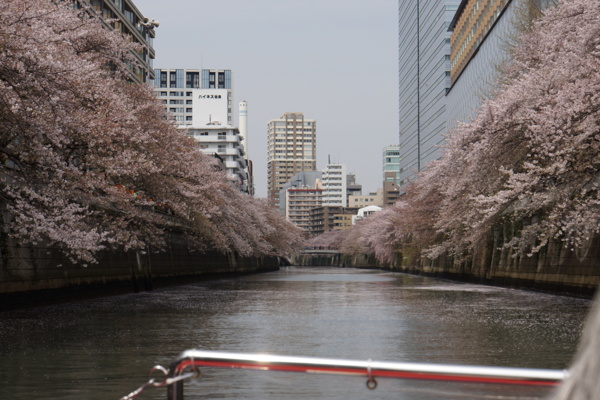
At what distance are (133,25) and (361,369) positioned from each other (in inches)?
3120

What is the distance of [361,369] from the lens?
352 cm

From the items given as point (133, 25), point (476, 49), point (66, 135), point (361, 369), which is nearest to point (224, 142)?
point (476, 49)

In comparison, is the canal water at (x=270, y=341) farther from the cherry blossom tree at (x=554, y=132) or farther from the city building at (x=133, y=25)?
the city building at (x=133, y=25)

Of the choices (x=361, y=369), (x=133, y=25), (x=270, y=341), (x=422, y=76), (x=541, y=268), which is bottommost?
(x=270, y=341)

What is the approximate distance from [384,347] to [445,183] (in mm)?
23690

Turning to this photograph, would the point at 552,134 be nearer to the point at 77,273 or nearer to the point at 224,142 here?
the point at 77,273

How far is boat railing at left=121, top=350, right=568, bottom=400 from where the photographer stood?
3.21 meters

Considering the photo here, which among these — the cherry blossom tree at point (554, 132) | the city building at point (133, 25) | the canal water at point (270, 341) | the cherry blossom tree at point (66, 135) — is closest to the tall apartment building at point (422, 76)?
the city building at point (133, 25)

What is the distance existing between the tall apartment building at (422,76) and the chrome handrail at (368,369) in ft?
374

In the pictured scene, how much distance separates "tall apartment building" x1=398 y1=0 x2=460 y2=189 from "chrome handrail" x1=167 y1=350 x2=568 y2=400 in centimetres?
11404

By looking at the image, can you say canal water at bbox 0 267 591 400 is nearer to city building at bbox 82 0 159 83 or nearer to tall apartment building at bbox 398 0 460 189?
city building at bbox 82 0 159 83

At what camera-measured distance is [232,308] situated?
2877cm

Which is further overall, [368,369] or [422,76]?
[422,76]

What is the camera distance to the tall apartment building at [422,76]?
131013 mm
